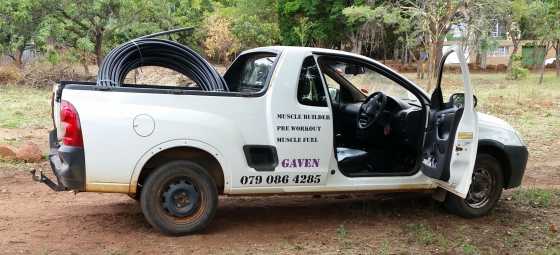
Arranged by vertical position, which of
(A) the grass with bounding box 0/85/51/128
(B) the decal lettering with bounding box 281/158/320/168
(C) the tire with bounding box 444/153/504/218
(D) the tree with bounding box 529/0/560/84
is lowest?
(A) the grass with bounding box 0/85/51/128

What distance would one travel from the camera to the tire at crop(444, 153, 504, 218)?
6465 millimetres

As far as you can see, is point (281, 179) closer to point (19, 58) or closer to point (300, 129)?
point (300, 129)

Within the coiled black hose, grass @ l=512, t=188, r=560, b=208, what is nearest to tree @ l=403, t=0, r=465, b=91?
grass @ l=512, t=188, r=560, b=208

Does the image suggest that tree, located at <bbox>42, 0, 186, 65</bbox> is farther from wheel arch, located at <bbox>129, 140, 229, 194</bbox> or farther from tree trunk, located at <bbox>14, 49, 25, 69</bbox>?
wheel arch, located at <bbox>129, 140, 229, 194</bbox>

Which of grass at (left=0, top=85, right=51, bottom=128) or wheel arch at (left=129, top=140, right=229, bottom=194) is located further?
grass at (left=0, top=85, right=51, bottom=128)

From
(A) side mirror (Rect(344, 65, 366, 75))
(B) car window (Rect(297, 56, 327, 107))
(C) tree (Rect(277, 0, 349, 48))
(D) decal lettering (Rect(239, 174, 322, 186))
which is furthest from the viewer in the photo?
(C) tree (Rect(277, 0, 349, 48))

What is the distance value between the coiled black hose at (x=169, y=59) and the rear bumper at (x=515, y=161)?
9.83ft

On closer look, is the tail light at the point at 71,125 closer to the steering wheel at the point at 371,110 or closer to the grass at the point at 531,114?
the steering wheel at the point at 371,110

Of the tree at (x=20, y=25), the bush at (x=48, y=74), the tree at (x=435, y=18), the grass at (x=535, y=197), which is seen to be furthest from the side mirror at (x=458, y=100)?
the tree at (x=20, y=25)

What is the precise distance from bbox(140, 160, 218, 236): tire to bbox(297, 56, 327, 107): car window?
1.17 m

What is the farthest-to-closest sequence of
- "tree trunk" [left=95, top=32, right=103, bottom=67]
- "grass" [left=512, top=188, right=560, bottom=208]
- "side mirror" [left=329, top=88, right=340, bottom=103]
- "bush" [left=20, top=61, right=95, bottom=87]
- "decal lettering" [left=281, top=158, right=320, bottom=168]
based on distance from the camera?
"tree trunk" [left=95, top=32, right=103, bottom=67], "bush" [left=20, top=61, right=95, bottom=87], "grass" [left=512, top=188, right=560, bottom=208], "side mirror" [left=329, top=88, right=340, bottom=103], "decal lettering" [left=281, top=158, right=320, bottom=168]

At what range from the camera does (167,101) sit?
531 cm

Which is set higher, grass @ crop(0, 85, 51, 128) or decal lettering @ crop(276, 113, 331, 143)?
decal lettering @ crop(276, 113, 331, 143)

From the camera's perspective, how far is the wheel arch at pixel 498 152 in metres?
6.41
